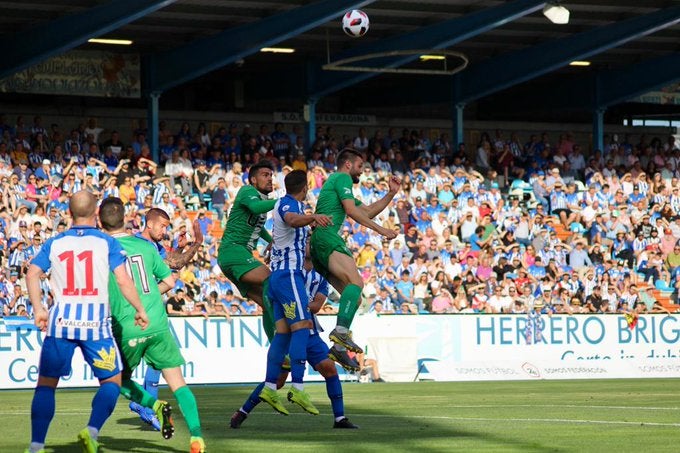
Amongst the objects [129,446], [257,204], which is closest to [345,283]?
[257,204]

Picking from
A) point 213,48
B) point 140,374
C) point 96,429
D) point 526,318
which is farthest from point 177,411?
point 213,48

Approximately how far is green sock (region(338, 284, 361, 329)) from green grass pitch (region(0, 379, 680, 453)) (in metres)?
1.01

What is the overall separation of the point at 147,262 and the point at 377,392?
9534mm

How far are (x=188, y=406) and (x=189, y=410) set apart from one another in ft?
0.12

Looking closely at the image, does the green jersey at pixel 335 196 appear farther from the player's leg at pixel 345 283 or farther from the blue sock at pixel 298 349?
the blue sock at pixel 298 349

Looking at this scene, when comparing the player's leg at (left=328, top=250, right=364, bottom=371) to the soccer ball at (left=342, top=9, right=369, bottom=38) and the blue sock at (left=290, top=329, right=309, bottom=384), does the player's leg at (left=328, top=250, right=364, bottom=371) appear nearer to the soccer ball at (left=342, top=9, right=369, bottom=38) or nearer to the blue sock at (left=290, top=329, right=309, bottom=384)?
the blue sock at (left=290, top=329, right=309, bottom=384)

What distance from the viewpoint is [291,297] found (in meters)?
12.4

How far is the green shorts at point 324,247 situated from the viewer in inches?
542

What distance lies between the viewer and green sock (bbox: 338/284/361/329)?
13805 mm

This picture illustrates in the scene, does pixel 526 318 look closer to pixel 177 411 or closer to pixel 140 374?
pixel 140 374

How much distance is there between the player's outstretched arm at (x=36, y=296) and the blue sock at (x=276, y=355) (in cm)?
343

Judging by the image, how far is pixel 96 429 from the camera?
9570 millimetres

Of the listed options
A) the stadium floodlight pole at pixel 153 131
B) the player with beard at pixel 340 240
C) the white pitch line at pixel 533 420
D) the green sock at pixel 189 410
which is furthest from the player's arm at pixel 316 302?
the stadium floodlight pole at pixel 153 131

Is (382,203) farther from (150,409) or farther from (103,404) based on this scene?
(103,404)
